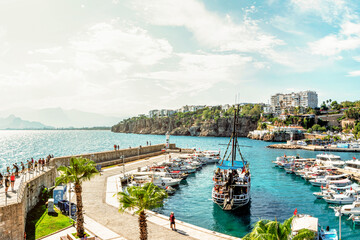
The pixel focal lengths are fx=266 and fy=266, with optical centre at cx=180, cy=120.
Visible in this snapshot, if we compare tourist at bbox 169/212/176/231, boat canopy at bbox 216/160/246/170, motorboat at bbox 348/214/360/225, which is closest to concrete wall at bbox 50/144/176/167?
boat canopy at bbox 216/160/246/170

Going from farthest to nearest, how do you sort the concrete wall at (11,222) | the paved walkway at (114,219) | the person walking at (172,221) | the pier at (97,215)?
the person walking at (172,221) < the paved walkway at (114,219) < the pier at (97,215) < the concrete wall at (11,222)

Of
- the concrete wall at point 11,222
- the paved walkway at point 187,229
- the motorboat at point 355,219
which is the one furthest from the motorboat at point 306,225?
the concrete wall at point 11,222

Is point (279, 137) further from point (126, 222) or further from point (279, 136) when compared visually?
point (126, 222)

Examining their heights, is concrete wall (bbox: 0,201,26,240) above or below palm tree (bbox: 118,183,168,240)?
below

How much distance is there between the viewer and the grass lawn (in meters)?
20.2

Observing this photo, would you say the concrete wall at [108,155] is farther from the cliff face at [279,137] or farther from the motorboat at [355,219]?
the cliff face at [279,137]

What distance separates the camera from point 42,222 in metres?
22.3

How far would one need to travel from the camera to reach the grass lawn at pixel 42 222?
66.3 ft

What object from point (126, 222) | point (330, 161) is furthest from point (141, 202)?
point (330, 161)

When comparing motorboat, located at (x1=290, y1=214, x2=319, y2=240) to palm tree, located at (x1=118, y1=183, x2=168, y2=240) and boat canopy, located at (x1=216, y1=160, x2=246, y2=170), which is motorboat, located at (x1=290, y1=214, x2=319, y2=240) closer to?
palm tree, located at (x1=118, y1=183, x2=168, y2=240)

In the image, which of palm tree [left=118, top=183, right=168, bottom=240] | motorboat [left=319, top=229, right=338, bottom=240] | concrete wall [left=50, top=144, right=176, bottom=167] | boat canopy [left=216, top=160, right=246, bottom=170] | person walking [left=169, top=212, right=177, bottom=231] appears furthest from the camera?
concrete wall [left=50, top=144, right=176, bottom=167]

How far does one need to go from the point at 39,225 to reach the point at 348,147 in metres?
129

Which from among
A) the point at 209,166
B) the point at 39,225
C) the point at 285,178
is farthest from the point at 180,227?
the point at 209,166

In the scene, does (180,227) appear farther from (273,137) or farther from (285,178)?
(273,137)
